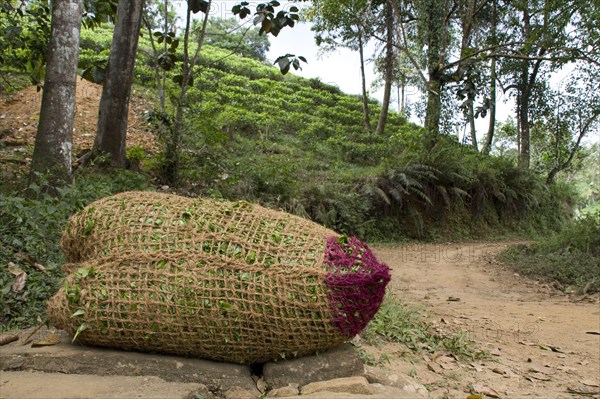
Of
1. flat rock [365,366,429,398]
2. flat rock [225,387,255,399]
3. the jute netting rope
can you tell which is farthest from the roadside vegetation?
flat rock [225,387,255,399]

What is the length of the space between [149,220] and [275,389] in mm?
1011

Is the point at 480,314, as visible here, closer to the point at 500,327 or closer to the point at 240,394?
the point at 500,327

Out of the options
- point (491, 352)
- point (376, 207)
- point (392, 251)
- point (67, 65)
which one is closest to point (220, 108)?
point (376, 207)

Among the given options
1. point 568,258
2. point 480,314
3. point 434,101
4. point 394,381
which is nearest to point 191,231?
point 394,381

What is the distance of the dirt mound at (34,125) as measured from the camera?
6.78 meters

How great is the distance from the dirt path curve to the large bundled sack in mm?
1003

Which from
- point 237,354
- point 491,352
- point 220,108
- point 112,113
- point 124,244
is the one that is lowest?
point 491,352

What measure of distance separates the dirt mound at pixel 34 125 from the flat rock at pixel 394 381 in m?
5.48

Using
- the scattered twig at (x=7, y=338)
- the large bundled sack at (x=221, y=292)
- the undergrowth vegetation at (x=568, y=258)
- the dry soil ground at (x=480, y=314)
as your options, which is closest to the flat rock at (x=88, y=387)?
the large bundled sack at (x=221, y=292)

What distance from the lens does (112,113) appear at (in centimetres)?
589

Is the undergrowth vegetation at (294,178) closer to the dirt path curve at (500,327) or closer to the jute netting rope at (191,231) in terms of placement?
the dirt path curve at (500,327)

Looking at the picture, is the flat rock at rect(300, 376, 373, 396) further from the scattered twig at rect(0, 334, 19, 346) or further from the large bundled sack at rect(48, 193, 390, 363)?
the scattered twig at rect(0, 334, 19, 346)

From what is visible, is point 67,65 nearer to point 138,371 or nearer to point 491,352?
point 138,371

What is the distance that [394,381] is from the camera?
2.31m
